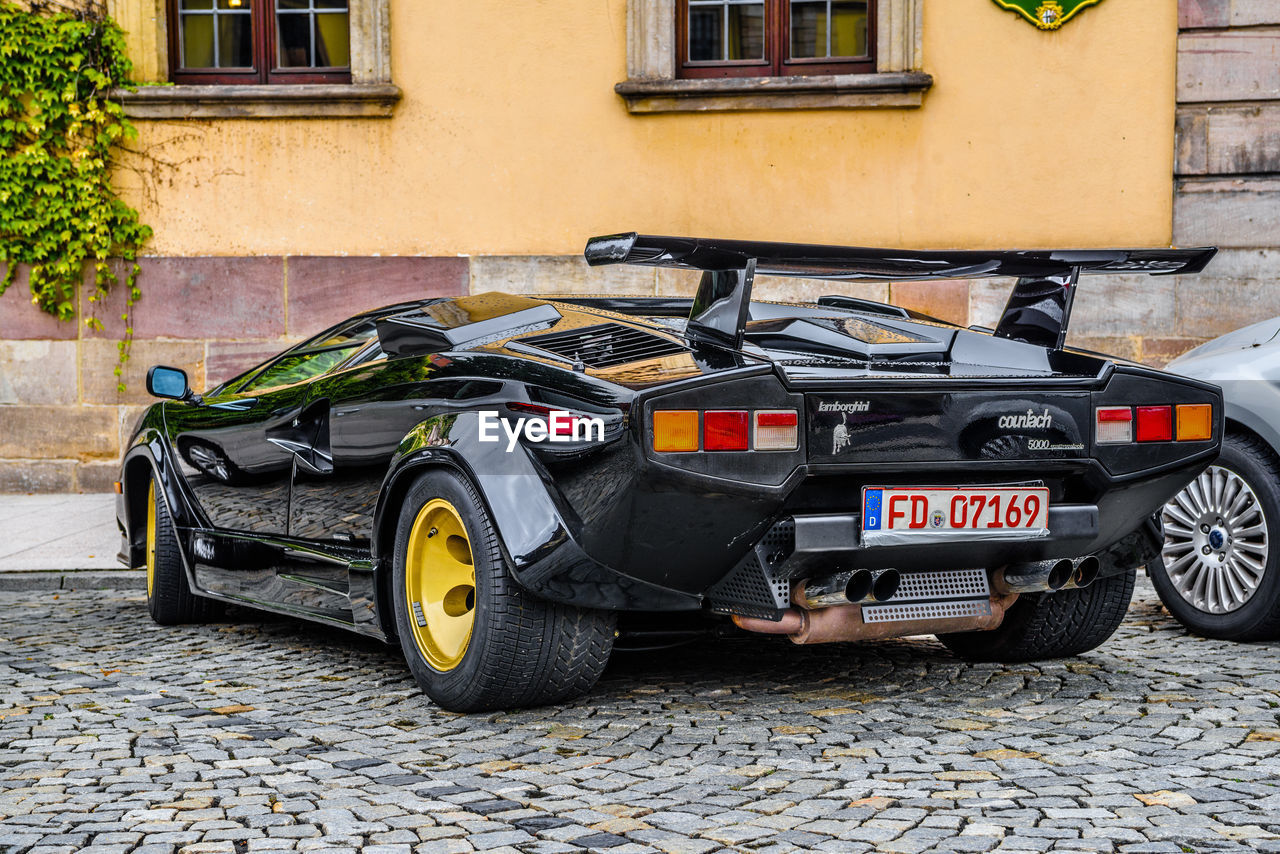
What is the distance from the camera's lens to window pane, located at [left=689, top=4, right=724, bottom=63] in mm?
11219

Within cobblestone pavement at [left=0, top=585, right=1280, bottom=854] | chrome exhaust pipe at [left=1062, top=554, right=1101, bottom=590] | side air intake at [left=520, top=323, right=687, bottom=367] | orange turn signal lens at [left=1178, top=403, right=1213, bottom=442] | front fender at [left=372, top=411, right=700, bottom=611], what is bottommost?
cobblestone pavement at [left=0, top=585, right=1280, bottom=854]

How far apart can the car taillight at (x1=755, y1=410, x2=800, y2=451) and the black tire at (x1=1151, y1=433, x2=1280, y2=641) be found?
89.8 inches

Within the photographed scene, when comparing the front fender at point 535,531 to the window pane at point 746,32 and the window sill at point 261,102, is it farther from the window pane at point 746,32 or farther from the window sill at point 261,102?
the window pane at point 746,32

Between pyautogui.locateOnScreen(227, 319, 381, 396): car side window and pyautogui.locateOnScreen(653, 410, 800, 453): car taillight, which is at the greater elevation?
pyautogui.locateOnScreen(227, 319, 381, 396): car side window

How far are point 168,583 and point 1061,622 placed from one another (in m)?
3.52

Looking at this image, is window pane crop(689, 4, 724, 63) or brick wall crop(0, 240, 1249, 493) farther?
window pane crop(689, 4, 724, 63)

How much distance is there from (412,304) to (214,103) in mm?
6388

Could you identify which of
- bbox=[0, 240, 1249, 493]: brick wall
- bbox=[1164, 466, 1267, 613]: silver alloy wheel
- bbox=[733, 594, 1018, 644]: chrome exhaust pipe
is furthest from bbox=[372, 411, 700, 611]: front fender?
bbox=[0, 240, 1249, 493]: brick wall

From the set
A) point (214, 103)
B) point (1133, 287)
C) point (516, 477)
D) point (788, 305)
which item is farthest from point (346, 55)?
point (516, 477)

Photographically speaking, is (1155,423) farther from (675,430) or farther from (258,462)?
(258,462)

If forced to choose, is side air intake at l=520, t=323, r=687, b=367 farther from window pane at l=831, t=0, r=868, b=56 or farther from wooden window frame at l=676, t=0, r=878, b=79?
window pane at l=831, t=0, r=868, b=56

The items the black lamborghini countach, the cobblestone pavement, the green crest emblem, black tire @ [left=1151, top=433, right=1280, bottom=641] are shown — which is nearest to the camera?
the cobblestone pavement

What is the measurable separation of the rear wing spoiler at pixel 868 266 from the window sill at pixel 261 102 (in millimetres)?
7356

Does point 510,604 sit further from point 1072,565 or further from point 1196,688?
point 1196,688
